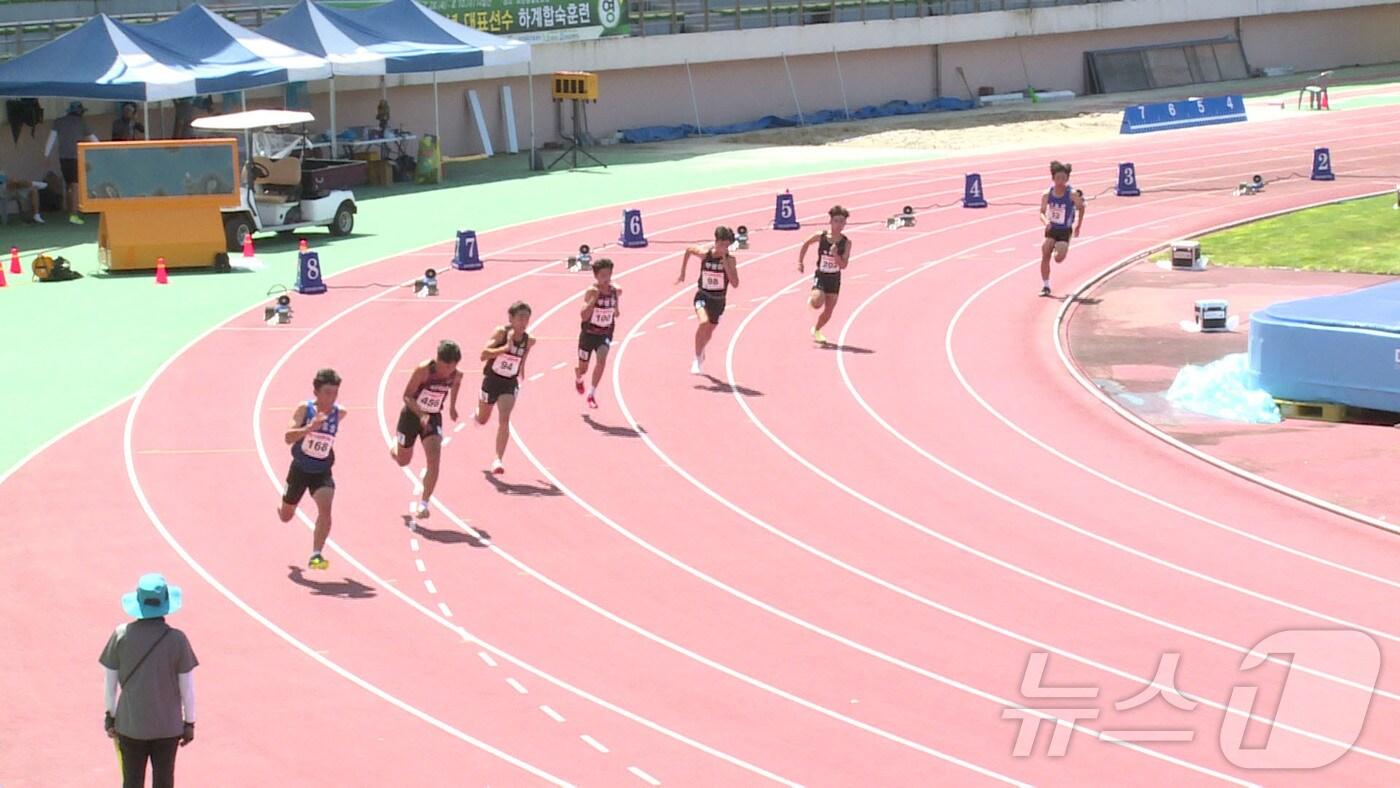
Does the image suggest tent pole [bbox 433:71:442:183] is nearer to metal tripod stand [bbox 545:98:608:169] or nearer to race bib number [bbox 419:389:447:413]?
metal tripod stand [bbox 545:98:608:169]

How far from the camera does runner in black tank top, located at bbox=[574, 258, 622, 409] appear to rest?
19.9 metres

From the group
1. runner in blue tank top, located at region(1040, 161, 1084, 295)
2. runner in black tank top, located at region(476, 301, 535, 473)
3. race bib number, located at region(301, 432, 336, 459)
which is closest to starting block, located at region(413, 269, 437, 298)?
runner in blue tank top, located at region(1040, 161, 1084, 295)

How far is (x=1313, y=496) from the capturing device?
57.3 ft

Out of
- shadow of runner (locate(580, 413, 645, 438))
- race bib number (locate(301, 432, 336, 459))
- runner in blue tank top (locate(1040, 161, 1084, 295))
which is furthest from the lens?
runner in blue tank top (locate(1040, 161, 1084, 295))

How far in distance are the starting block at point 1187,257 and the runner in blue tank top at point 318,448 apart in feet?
59.9

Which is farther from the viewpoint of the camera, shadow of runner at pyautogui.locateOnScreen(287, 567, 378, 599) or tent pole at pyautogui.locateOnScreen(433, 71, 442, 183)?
tent pole at pyautogui.locateOnScreen(433, 71, 442, 183)

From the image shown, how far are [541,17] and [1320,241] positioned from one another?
70.2ft

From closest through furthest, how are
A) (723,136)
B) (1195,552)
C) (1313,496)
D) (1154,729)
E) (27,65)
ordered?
1. (1154,729)
2. (1195,552)
3. (1313,496)
4. (27,65)
5. (723,136)

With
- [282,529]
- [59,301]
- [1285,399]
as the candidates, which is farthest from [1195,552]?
[59,301]

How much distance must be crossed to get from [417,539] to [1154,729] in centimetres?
669

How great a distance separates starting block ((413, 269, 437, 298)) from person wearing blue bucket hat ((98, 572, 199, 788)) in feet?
60.3

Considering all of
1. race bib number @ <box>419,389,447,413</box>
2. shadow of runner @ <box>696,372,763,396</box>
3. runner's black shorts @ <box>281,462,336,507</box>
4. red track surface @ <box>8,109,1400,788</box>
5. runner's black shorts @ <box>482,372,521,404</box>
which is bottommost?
red track surface @ <box>8,109,1400,788</box>

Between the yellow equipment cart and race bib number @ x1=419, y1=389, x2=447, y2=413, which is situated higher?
the yellow equipment cart

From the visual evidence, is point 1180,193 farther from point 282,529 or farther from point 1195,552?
point 282,529
